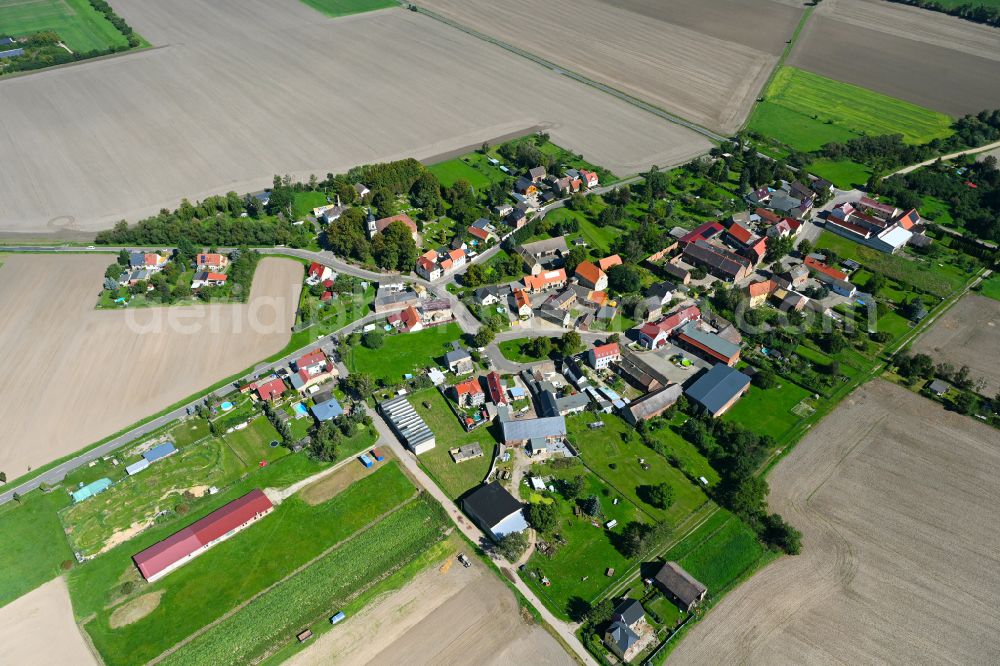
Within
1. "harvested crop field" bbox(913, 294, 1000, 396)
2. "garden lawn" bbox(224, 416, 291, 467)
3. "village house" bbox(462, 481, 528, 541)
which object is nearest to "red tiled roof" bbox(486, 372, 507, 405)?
"village house" bbox(462, 481, 528, 541)

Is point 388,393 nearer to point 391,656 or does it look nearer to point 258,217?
point 391,656

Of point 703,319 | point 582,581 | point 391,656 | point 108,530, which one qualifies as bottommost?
point 108,530

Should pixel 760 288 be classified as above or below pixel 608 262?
above

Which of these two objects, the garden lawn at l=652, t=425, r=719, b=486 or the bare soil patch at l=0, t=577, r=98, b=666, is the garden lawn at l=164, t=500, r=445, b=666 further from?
the garden lawn at l=652, t=425, r=719, b=486

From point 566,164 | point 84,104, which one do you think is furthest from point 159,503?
point 84,104

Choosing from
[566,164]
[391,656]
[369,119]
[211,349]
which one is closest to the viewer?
[391,656]

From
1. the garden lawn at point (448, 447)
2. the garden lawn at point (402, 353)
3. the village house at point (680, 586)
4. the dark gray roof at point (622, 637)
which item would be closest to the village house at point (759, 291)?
the garden lawn at point (402, 353)

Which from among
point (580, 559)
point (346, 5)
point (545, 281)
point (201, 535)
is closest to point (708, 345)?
point (545, 281)

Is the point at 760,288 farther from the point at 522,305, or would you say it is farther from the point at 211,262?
the point at 211,262
